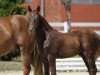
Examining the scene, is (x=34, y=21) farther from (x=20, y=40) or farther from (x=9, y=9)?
(x=9, y=9)

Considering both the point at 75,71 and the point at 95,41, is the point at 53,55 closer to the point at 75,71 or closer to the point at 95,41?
the point at 95,41

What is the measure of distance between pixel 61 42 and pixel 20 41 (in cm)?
165

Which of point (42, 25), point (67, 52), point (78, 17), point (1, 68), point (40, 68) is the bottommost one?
point (78, 17)

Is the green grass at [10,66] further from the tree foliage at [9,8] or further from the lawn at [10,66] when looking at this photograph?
the tree foliage at [9,8]

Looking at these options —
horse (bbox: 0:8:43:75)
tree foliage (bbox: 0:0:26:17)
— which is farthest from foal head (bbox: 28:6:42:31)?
tree foliage (bbox: 0:0:26:17)

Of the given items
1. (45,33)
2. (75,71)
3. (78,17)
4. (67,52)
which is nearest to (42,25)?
(45,33)

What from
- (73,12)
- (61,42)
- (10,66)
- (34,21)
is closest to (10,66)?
(10,66)

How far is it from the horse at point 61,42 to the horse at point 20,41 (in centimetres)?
135

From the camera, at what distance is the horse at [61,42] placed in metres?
7.39

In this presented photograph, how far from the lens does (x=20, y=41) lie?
8.96 meters

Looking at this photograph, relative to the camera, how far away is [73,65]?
A: 12.3 meters

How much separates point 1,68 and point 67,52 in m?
5.40

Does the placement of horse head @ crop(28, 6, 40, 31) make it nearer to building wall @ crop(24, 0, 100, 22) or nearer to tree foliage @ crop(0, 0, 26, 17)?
tree foliage @ crop(0, 0, 26, 17)

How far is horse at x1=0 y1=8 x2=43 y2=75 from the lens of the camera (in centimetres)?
895
